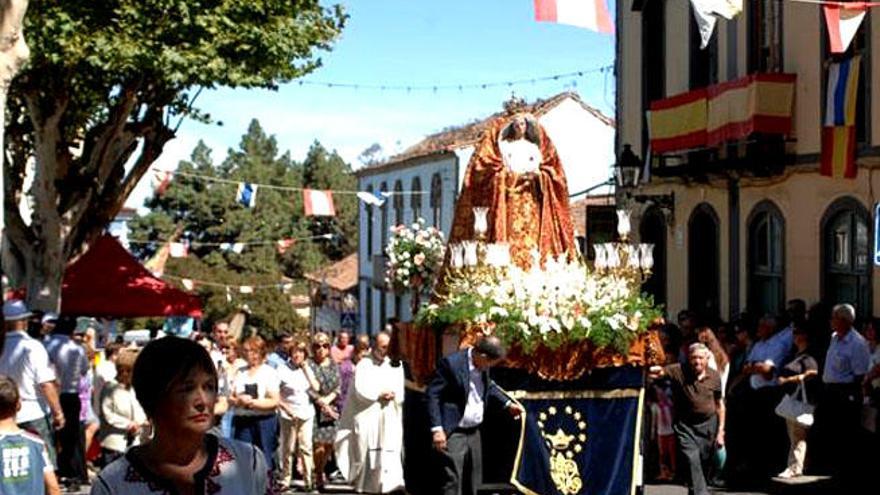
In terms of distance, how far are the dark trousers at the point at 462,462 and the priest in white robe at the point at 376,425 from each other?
3775 mm

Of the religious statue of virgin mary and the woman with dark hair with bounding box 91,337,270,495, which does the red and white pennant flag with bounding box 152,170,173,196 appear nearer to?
the religious statue of virgin mary

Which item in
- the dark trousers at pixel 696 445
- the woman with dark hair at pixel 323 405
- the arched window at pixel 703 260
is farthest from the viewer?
the arched window at pixel 703 260

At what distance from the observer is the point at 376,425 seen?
15750mm

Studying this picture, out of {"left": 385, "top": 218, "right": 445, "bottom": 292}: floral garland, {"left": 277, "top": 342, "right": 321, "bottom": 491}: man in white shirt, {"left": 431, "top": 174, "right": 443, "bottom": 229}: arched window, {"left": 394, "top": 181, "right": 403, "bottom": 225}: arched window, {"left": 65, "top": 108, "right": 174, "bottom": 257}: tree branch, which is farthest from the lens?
{"left": 394, "top": 181, "right": 403, "bottom": 225}: arched window

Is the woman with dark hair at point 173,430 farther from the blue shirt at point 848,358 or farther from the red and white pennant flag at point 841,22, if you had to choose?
the red and white pennant flag at point 841,22

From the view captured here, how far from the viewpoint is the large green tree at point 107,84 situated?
811 inches

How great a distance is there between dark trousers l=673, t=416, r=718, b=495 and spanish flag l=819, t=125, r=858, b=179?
6.24m

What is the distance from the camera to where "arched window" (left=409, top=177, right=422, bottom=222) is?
164 ft

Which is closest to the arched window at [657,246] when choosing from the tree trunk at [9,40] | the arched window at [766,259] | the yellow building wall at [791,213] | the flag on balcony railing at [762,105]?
the yellow building wall at [791,213]

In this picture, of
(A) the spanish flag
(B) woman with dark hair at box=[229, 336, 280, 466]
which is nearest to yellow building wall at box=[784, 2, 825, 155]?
(A) the spanish flag

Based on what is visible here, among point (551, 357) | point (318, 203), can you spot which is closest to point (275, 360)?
point (551, 357)

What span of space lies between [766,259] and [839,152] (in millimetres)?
3445

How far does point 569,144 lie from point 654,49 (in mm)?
18551

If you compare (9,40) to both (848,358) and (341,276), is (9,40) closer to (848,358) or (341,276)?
(848,358)
